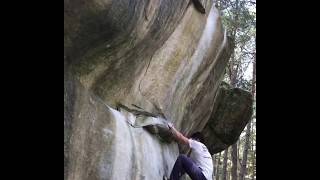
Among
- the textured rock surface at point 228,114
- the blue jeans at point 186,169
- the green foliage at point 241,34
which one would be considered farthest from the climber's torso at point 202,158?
the green foliage at point 241,34

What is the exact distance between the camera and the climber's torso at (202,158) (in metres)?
7.50

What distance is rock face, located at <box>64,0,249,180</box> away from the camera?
229 inches

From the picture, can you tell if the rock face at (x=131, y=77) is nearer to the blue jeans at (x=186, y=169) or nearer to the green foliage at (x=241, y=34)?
the blue jeans at (x=186, y=169)

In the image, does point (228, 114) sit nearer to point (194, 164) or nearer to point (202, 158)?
point (202, 158)

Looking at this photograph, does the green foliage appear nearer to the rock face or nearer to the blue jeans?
the rock face

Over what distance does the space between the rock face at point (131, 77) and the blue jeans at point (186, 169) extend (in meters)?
0.28

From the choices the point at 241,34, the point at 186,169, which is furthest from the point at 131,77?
the point at 241,34

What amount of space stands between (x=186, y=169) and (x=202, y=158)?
1.45ft

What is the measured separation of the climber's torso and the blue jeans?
0.24 m

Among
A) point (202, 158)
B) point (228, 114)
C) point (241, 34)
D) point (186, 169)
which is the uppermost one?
point (241, 34)

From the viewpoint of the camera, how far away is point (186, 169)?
23.9 ft
